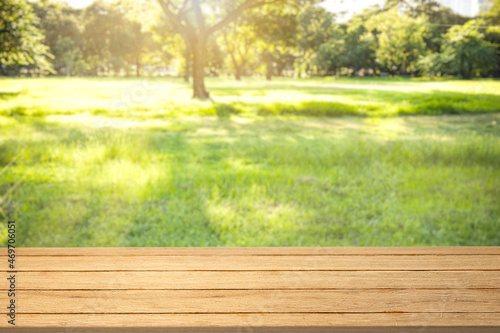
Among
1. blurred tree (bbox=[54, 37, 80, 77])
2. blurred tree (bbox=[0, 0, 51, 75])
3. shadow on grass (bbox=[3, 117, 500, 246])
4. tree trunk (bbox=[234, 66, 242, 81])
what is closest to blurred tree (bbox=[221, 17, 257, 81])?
tree trunk (bbox=[234, 66, 242, 81])

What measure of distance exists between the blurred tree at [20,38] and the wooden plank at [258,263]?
1939 mm

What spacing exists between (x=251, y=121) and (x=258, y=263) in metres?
1.86

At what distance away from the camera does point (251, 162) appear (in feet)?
9.63

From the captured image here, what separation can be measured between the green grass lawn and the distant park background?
10 mm

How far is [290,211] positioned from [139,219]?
37.3 inches

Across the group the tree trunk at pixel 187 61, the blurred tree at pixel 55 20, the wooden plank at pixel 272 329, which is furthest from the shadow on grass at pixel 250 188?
the wooden plank at pixel 272 329

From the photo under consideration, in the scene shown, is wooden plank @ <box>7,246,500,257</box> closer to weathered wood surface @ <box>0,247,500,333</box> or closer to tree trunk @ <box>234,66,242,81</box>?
weathered wood surface @ <box>0,247,500,333</box>

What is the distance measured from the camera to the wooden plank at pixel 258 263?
1163 mm

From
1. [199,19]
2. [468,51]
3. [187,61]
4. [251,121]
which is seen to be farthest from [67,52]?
[468,51]

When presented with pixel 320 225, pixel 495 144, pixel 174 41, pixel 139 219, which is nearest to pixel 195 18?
pixel 174 41

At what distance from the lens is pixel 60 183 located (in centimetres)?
273

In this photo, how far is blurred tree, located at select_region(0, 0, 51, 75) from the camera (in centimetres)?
275

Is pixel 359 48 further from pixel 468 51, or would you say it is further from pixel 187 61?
Answer: pixel 187 61

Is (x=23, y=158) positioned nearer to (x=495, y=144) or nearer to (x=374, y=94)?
(x=374, y=94)
